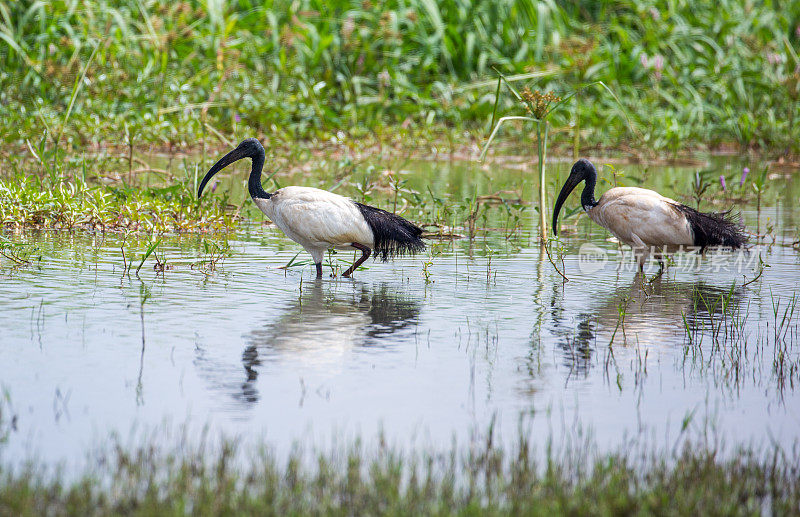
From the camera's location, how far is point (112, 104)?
56.3 feet

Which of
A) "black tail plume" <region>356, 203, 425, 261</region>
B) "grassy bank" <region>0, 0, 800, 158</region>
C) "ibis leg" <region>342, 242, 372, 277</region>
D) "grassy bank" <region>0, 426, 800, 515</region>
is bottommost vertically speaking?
"grassy bank" <region>0, 426, 800, 515</region>

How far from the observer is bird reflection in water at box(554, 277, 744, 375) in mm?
6434

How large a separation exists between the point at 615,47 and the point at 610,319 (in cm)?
1475

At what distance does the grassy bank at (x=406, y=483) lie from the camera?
3.82 meters

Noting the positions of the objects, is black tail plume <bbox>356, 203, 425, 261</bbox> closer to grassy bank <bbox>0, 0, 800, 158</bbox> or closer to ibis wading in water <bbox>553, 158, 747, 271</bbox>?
ibis wading in water <bbox>553, 158, 747, 271</bbox>

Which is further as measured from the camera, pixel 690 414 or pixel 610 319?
pixel 610 319

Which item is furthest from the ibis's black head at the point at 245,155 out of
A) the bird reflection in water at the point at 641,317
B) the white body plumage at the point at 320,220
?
the bird reflection in water at the point at 641,317

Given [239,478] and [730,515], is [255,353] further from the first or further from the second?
[730,515]

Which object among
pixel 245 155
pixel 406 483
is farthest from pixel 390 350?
pixel 245 155

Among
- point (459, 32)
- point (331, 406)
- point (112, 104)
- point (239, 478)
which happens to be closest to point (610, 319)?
point (331, 406)

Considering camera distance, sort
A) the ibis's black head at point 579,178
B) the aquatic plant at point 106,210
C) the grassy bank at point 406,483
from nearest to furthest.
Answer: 1. the grassy bank at point 406,483
2. the aquatic plant at point 106,210
3. the ibis's black head at point 579,178

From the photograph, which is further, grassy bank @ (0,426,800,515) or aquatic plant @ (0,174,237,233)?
aquatic plant @ (0,174,237,233)

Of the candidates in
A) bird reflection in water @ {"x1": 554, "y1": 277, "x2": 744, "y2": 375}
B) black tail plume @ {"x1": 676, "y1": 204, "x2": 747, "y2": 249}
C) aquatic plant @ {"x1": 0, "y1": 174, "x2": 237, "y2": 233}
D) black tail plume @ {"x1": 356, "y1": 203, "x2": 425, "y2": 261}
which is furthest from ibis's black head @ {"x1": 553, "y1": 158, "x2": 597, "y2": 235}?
aquatic plant @ {"x1": 0, "y1": 174, "x2": 237, "y2": 233}

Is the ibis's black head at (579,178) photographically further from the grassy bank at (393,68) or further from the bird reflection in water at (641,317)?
the grassy bank at (393,68)
